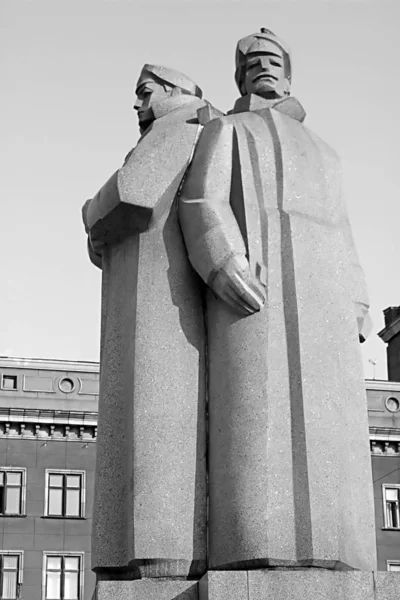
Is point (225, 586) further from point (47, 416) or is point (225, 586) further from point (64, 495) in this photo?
point (64, 495)

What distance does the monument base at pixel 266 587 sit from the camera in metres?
7.63

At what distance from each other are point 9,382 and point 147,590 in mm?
50085

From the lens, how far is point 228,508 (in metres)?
8.30

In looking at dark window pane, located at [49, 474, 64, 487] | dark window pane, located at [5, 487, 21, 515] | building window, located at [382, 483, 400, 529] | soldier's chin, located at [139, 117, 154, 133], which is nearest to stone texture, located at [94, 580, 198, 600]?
soldier's chin, located at [139, 117, 154, 133]

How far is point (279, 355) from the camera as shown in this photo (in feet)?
28.2

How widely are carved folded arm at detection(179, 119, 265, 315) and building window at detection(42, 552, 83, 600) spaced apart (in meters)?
48.1

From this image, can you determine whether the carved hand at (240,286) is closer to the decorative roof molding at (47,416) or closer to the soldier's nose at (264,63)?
the soldier's nose at (264,63)

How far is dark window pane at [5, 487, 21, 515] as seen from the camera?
183 ft

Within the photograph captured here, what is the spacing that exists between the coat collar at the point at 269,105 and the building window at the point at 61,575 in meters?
47.6

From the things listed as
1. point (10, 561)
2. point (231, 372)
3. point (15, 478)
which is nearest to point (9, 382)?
point (15, 478)

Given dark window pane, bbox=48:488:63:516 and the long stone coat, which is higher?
dark window pane, bbox=48:488:63:516

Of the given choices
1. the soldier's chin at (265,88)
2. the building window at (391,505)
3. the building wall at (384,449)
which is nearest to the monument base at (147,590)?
the soldier's chin at (265,88)

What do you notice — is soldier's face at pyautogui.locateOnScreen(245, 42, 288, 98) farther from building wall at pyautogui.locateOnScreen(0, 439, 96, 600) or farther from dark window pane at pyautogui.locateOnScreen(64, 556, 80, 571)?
dark window pane at pyautogui.locateOnScreen(64, 556, 80, 571)

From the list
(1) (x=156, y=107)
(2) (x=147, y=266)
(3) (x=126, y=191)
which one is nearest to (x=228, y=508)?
(2) (x=147, y=266)
